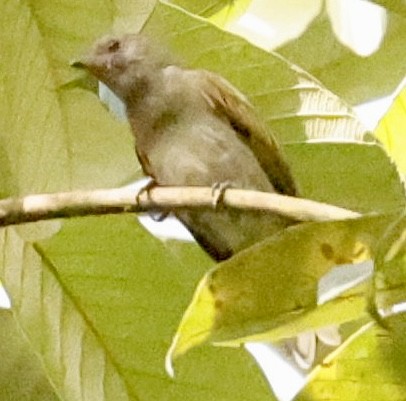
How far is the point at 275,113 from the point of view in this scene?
661mm

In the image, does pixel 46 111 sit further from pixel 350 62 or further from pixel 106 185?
pixel 350 62

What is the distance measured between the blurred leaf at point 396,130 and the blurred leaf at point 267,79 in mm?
60

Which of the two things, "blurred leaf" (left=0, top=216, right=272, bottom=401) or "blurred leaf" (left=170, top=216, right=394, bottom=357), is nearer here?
"blurred leaf" (left=170, top=216, right=394, bottom=357)

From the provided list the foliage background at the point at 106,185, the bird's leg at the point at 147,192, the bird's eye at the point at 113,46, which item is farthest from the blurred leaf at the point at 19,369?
the bird's eye at the point at 113,46

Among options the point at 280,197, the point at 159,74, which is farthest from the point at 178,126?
the point at 280,197

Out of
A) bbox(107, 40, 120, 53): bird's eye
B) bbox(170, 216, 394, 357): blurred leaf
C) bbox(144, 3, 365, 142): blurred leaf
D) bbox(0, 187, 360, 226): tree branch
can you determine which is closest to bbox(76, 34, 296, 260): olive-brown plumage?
bbox(107, 40, 120, 53): bird's eye

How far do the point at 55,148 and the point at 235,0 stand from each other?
0.59 feet

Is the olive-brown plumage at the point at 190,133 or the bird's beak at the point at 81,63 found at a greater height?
the bird's beak at the point at 81,63

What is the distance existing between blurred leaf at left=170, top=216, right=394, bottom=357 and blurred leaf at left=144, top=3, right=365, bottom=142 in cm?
17

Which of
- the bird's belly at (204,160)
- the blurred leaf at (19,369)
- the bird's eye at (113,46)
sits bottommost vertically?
the blurred leaf at (19,369)

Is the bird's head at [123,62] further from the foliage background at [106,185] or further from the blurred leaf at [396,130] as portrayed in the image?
the blurred leaf at [396,130]

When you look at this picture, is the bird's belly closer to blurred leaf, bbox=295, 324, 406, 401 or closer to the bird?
the bird

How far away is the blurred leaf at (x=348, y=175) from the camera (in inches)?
24.0

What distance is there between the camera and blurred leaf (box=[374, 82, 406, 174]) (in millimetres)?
670
